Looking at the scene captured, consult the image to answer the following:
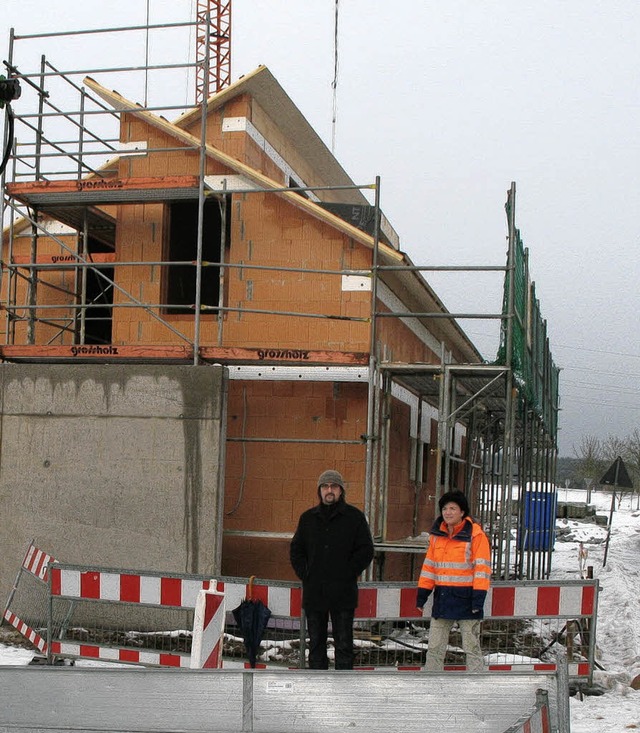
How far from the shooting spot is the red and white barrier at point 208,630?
22.6 ft

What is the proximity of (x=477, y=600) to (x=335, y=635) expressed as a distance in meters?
1.16

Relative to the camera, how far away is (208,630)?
7008 mm

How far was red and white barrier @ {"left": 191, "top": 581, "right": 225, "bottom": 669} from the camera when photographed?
22.6 feet

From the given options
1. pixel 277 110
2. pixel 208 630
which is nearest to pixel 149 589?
pixel 208 630

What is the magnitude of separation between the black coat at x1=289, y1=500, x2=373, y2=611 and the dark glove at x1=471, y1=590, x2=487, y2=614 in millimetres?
853

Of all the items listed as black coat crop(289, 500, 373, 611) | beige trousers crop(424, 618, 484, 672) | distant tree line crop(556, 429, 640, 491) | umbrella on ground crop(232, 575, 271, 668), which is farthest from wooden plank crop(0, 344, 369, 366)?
distant tree line crop(556, 429, 640, 491)

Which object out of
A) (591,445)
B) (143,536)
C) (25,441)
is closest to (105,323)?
(25,441)

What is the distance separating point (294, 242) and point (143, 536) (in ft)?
A: 12.6

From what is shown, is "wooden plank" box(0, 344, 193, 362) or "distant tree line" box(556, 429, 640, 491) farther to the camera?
"distant tree line" box(556, 429, 640, 491)

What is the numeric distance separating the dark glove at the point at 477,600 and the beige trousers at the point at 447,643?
0.48ft

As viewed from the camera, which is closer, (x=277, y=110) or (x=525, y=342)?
(x=525, y=342)

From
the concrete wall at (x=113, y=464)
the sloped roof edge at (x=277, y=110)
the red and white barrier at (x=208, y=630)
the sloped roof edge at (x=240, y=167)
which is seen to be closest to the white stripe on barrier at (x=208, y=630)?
the red and white barrier at (x=208, y=630)

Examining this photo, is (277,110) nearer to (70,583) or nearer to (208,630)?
(70,583)

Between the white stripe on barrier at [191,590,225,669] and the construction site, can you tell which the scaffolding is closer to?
the construction site
